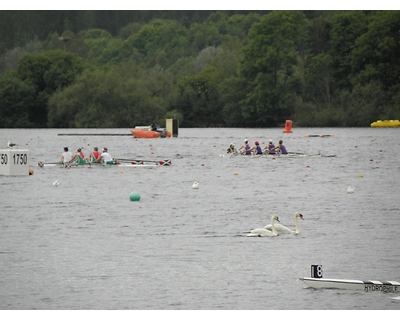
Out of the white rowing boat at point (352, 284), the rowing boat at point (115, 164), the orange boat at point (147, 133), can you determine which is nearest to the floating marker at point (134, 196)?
the rowing boat at point (115, 164)

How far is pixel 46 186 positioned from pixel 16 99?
51.9 meters

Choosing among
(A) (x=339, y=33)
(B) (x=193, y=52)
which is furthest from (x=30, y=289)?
(B) (x=193, y=52)

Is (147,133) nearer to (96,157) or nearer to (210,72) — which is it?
(210,72)

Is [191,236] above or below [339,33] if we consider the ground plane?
below

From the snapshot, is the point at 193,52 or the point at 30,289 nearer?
the point at 30,289

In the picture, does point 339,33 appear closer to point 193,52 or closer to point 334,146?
point 334,146

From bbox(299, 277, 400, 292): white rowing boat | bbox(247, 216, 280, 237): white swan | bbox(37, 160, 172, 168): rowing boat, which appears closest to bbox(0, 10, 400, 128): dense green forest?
bbox(37, 160, 172, 168): rowing boat

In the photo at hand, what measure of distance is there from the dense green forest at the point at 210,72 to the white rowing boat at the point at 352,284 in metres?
48.6

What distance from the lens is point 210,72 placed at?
352ft

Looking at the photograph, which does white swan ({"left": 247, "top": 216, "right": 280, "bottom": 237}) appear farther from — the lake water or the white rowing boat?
the white rowing boat

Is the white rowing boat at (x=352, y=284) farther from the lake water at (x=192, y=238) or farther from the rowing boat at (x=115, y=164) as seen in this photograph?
the rowing boat at (x=115, y=164)

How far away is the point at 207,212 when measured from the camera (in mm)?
30375

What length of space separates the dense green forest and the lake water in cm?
2678
